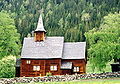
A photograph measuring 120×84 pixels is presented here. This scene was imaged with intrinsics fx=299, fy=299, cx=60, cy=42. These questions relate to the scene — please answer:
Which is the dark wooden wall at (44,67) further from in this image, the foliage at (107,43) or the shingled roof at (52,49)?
the foliage at (107,43)

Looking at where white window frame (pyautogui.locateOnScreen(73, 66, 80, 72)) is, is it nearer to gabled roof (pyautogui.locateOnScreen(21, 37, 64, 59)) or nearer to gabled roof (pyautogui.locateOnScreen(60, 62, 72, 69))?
gabled roof (pyautogui.locateOnScreen(60, 62, 72, 69))

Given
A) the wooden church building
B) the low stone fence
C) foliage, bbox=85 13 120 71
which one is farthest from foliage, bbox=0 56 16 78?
foliage, bbox=85 13 120 71

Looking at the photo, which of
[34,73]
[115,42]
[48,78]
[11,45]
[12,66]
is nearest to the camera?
[48,78]

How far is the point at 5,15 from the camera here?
241 feet

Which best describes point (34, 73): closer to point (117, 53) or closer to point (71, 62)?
point (71, 62)

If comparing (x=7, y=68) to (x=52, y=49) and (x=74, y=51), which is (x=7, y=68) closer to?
(x=52, y=49)

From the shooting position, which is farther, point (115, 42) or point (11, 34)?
point (11, 34)

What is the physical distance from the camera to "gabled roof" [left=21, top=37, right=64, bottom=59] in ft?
213

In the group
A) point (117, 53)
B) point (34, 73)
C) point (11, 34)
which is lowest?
point (34, 73)

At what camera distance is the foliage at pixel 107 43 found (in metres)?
54.1

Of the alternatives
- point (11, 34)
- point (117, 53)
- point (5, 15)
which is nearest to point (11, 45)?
point (11, 34)

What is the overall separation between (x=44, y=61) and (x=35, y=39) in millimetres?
Answer: 6494

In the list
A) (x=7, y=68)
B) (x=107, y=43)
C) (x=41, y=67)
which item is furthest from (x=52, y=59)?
(x=107, y=43)

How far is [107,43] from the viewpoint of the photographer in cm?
5516
